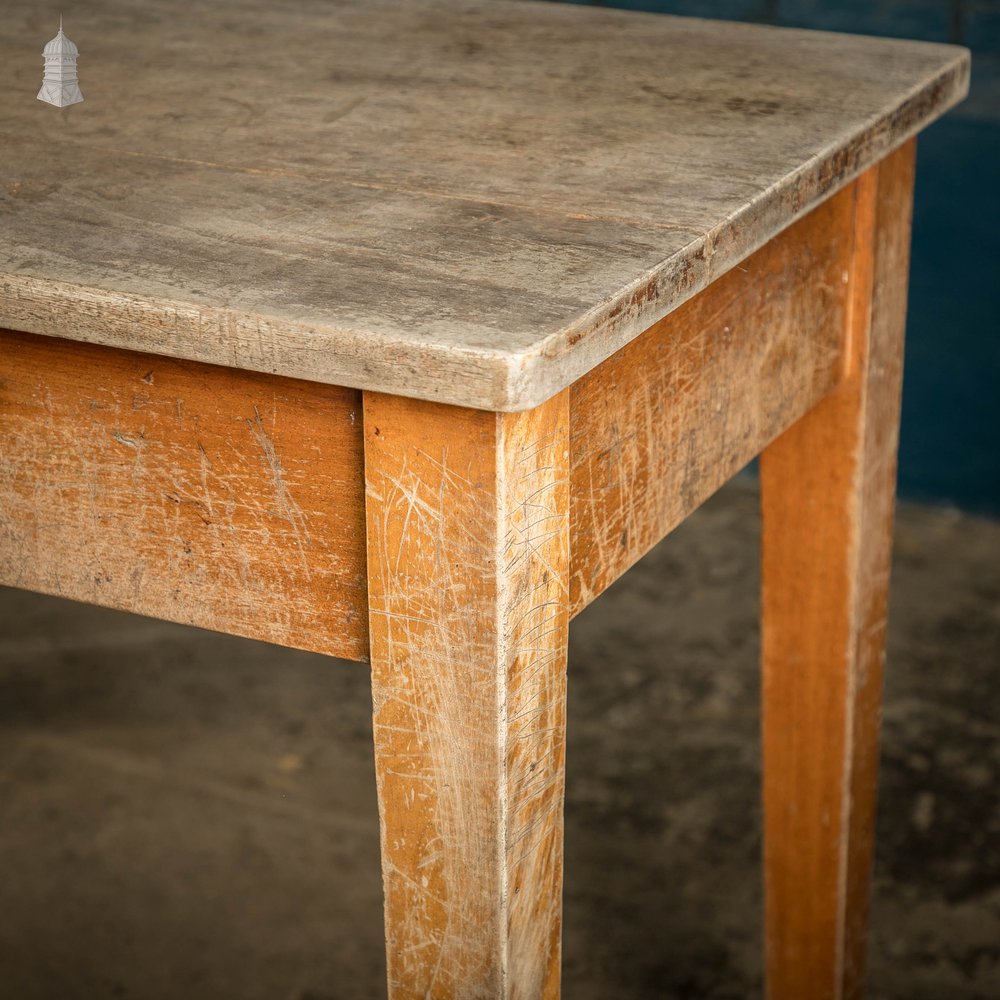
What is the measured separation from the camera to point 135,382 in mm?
668

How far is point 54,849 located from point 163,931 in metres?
0.18

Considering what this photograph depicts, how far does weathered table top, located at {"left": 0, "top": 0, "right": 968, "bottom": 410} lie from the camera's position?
0.59m

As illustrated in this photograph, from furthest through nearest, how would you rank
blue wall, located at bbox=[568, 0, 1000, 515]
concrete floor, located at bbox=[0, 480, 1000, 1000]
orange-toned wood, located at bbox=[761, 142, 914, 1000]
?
1. blue wall, located at bbox=[568, 0, 1000, 515]
2. concrete floor, located at bbox=[0, 480, 1000, 1000]
3. orange-toned wood, located at bbox=[761, 142, 914, 1000]

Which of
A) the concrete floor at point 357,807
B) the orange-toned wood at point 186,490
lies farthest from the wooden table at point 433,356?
the concrete floor at point 357,807

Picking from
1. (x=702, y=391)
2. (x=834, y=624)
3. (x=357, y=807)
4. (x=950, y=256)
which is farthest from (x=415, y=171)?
(x=950, y=256)

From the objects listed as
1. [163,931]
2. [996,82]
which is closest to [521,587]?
[163,931]

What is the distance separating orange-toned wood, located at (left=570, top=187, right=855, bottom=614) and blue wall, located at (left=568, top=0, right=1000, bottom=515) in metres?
1.33

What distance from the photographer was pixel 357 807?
1646 mm

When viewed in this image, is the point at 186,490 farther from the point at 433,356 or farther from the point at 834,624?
the point at 834,624

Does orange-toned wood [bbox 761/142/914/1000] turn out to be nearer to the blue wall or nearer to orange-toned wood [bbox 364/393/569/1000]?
orange-toned wood [bbox 364/393/569/1000]

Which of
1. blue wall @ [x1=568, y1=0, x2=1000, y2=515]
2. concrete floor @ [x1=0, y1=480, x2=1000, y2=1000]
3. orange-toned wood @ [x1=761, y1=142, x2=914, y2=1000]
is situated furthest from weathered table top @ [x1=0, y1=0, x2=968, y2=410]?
blue wall @ [x1=568, y1=0, x2=1000, y2=515]

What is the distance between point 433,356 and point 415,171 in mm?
250

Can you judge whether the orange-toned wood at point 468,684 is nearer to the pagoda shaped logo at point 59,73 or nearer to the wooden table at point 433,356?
the wooden table at point 433,356

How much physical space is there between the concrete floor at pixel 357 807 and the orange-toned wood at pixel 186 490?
2.56 ft
